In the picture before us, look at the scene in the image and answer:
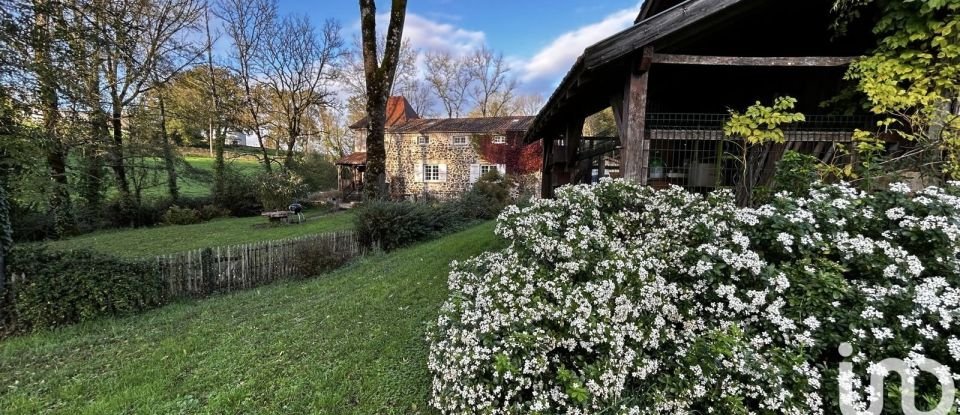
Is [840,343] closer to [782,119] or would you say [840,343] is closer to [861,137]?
[782,119]

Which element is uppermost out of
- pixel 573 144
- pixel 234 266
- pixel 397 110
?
pixel 397 110

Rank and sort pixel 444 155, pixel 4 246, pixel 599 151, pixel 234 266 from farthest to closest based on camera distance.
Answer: pixel 444 155 → pixel 599 151 → pixel 234 266 → pixel 4 246

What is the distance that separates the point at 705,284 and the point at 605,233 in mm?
907

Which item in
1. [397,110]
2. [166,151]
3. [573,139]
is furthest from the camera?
[397,110]

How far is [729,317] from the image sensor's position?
2264mm

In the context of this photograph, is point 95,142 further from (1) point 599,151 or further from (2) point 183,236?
(1) point 599,151

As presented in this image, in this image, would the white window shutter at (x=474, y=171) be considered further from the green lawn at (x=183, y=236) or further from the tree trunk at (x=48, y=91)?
the tree trunk at (x=48, y=91)

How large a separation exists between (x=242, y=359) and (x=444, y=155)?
22398 millimetres

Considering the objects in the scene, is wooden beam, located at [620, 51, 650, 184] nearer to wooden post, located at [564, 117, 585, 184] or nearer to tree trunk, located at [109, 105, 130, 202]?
wooden post, located at [564, 117, 585, 184]

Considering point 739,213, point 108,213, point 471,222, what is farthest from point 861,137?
point 108,213

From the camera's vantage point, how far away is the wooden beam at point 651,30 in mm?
3643

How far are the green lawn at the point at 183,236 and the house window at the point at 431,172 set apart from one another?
12083 millimetres

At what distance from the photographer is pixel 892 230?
2314 millimetres

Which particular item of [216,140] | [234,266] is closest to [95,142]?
[234,266]
